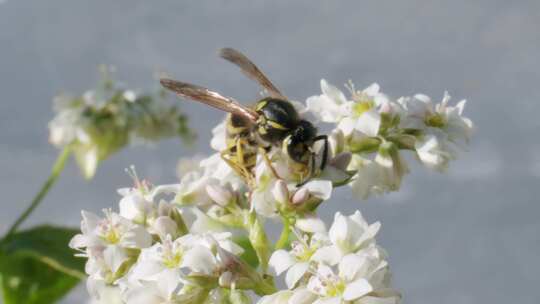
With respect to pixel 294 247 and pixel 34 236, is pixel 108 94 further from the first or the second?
pixel 294 247

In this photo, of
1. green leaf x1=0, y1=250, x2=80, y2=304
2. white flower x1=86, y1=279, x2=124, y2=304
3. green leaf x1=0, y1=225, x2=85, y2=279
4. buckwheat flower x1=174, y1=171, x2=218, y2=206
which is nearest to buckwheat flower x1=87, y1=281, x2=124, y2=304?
white flower x1=86, y1=279, x2=124, y2=304

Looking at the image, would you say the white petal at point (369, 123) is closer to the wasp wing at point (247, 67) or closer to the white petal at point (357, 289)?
the wasp wing at point (247, 67)

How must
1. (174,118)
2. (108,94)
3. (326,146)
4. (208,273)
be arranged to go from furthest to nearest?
1. (174,118)
2. (108,94)
3. (326,146)
4. (208,273)

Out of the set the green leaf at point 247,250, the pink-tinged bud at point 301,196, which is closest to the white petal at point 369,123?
the pink-tinged bud at point 301,196

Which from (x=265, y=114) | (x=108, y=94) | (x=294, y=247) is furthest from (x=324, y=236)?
(x=108, y=94)

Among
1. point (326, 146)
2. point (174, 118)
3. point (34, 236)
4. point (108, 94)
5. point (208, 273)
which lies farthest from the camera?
point (174, 118)

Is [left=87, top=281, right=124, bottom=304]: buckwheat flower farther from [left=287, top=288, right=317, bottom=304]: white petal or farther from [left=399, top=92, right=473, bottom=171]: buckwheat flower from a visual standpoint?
[left=399, top=92, right=473, bottom=171]: buckwheat flower
